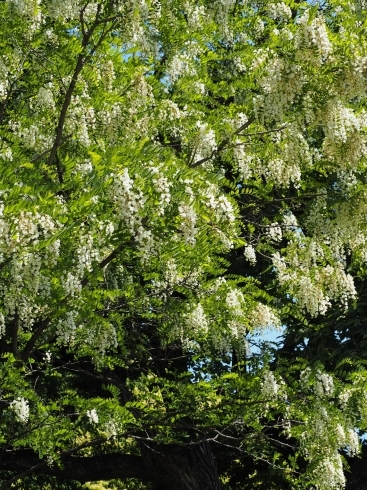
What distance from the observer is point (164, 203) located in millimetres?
5086

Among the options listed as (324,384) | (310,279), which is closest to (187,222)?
(310,279)

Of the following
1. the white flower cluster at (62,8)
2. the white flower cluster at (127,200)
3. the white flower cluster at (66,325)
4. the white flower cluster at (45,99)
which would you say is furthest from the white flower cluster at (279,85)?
the white flower cluster at (66,325)

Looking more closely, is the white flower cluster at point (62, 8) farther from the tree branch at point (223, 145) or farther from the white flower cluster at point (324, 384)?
the white flower cluster at point (324, 384)

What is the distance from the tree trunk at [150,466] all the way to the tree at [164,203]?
0.03m

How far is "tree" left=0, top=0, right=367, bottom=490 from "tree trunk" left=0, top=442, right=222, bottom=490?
0.03 m

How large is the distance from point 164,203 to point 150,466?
666 cm

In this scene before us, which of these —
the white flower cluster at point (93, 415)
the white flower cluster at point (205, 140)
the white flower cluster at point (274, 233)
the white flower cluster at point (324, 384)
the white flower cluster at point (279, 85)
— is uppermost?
the white flower cluster at point (205, 140)

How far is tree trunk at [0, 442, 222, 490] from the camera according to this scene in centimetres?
1052

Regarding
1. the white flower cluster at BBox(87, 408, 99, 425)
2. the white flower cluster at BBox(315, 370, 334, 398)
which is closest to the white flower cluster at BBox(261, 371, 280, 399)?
the white flower cluster at BBox(315, 370, 334, 398)

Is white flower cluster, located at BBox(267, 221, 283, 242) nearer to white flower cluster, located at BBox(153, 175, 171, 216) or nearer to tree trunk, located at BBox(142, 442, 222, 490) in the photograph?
tree trunk, located at BBox(142, 442, 222, 490)

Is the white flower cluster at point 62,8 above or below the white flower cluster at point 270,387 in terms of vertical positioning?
above

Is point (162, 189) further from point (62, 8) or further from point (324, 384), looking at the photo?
point (324, 384)

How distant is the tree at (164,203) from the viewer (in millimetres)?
5402

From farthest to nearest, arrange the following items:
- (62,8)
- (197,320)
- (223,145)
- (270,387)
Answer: (270,387)
(197,320)
(223,145)
(62,8)
